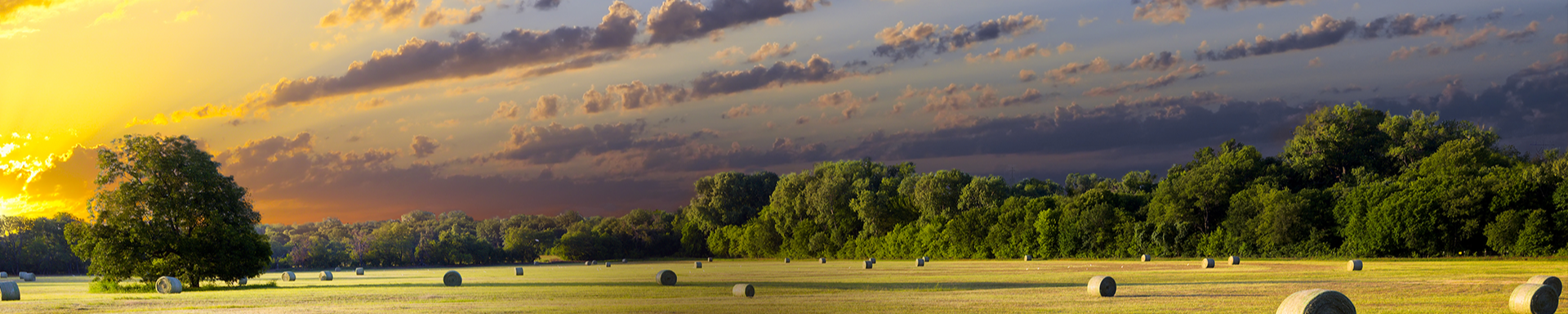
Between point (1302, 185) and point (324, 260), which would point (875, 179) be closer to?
point (1302, 185)

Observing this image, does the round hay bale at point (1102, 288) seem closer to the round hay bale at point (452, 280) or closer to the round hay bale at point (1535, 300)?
the round hay bale at point (1535, 300)

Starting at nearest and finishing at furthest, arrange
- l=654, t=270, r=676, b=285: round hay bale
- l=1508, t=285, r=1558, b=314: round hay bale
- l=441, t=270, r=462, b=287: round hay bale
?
l=1508, t=285, r=1558, b=314: round hay bale, l=654, t=270, r=676, b=285: round hay bale, l=441, t=270, r=462, b=287: round hay bale

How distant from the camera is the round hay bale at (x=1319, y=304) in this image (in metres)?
17.2

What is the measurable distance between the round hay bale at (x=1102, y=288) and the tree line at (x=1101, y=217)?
42.2m

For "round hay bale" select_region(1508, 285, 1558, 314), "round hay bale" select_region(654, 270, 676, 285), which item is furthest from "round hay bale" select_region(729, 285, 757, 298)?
"round hay bale" select_region(1508, 285, 1558, 314)

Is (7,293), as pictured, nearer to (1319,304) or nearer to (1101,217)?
(1319,304)

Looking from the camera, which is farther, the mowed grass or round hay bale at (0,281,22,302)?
round hay bale at (0,281,22,302)

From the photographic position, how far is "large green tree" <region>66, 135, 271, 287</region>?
141 feet

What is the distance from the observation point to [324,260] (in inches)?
4793

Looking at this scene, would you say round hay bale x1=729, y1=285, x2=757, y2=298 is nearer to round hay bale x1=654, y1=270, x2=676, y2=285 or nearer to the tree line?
round hay bale x1=654, y1=270, x2=676, y2=285

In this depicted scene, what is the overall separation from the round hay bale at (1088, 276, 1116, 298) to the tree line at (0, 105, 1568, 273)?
4220cm

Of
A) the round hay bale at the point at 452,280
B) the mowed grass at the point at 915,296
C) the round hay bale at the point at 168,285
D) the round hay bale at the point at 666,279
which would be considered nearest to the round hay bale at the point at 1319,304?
the mowed grass at the point at 915,296

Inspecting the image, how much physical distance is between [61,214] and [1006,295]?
109 metres

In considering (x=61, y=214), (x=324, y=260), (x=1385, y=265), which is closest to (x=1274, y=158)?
(x=1385, y=265)
